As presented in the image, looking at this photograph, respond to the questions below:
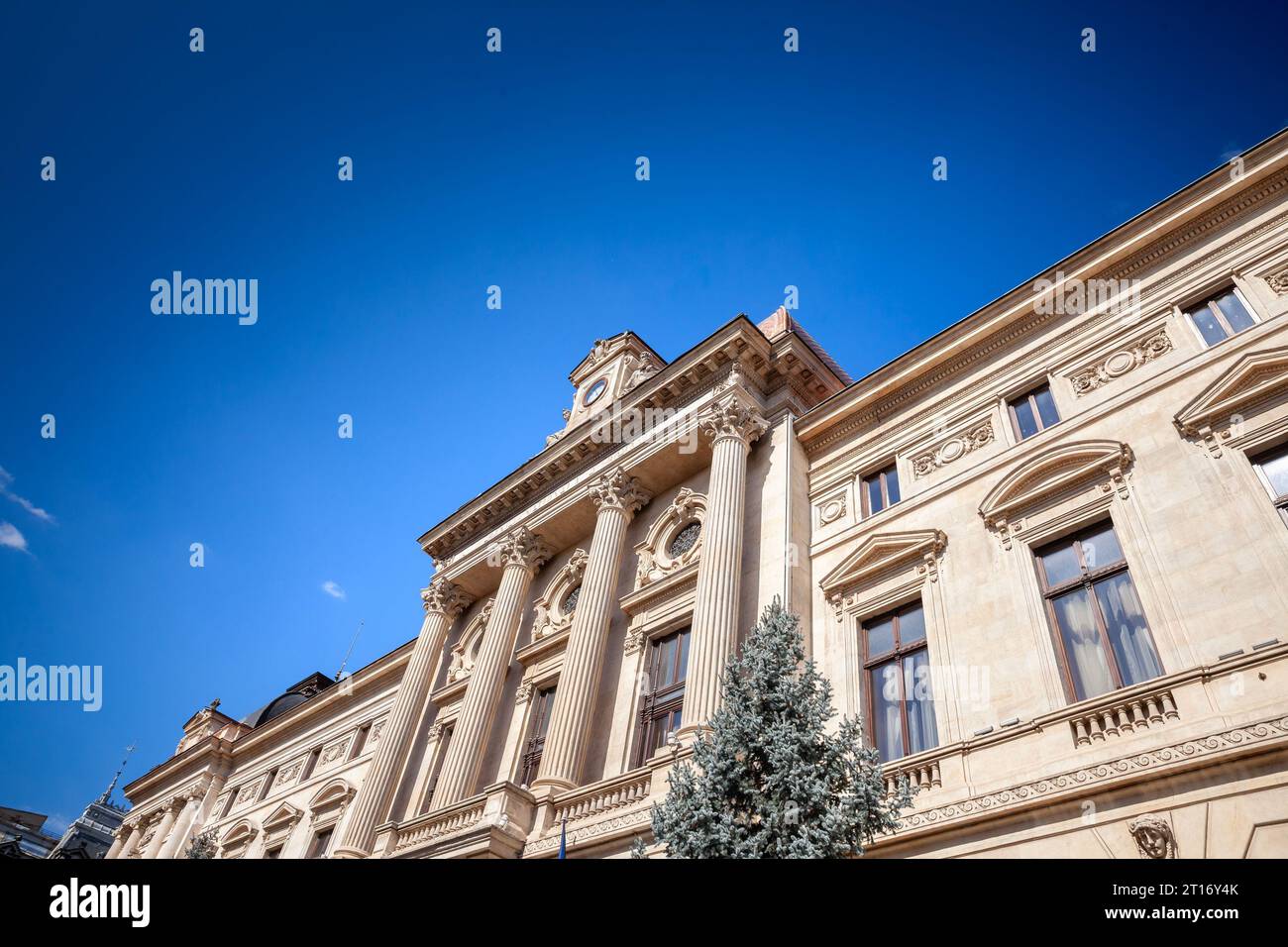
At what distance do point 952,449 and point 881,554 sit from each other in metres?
2.65

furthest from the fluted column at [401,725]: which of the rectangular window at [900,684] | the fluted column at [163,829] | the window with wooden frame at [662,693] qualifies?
the fluted column at [163,829]

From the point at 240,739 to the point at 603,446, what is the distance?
26.5 m

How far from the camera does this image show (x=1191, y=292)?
552 inches

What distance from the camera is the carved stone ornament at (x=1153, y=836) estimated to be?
9.26m

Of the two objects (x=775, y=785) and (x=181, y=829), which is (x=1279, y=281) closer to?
(x=775, y=785)

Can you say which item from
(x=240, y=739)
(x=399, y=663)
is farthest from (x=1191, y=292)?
(x=240, y=739)

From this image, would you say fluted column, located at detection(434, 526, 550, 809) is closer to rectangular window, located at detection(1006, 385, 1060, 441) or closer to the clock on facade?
the clock on facade

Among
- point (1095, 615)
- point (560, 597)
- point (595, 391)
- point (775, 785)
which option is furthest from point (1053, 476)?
point (595, 391)

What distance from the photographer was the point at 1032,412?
1550cm

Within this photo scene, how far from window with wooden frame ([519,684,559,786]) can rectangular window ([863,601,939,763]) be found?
26.1ft

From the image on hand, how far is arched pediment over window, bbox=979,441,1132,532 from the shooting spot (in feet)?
43.0

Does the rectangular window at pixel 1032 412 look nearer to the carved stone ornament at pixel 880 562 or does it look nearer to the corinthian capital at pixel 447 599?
the carved stone ornament at pixel 880 562

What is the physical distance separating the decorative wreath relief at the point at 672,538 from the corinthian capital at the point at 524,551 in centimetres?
412
